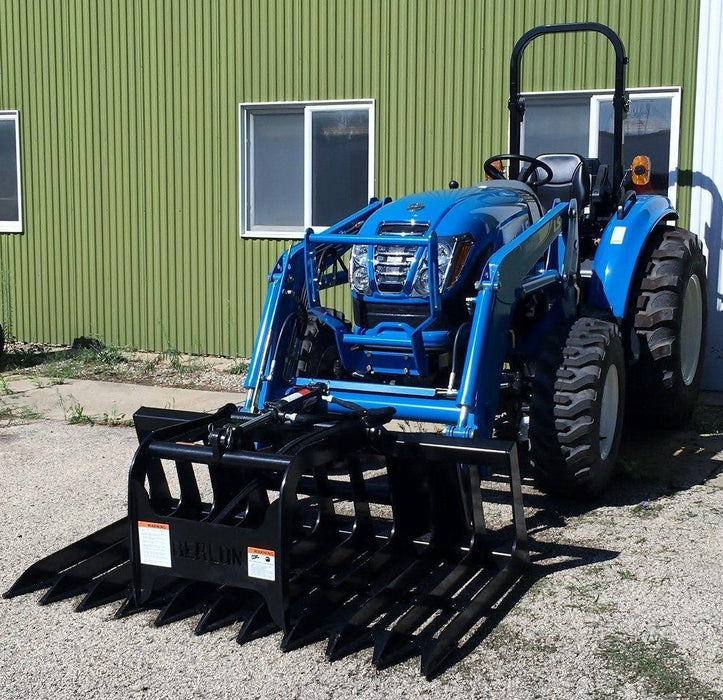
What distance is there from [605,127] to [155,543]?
5681 millimetres

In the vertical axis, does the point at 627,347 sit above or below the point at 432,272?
below

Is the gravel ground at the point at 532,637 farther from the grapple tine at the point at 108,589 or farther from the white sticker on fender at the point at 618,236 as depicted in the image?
the white sticker on fender at the point at 618,236

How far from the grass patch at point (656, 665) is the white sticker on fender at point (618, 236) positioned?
290 cm

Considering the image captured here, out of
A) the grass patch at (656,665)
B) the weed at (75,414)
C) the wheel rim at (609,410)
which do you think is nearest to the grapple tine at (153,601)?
the grass patch at (656,665)

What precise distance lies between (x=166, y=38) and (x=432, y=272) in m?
5.99

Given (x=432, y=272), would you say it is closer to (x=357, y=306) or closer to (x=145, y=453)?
(x=357, y=306)

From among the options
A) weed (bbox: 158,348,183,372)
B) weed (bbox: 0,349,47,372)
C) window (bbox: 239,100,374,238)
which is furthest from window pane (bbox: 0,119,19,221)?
window (bbox: 239,100,374,238)

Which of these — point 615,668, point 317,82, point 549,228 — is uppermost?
point 317,82

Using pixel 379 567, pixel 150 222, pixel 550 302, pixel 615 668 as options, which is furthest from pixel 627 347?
pixel 150 222

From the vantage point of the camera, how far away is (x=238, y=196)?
9.91 m

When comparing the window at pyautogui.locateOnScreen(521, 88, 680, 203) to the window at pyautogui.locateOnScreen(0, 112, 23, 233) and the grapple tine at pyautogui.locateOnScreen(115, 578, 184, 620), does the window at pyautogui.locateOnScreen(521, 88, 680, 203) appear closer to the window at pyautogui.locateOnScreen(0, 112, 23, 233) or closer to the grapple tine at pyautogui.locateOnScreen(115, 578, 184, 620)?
the grapple tine at pyautogui.locateOnScreen(115, 578, 184, 620)

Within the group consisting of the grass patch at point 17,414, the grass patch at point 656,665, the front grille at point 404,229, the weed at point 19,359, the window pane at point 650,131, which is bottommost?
the weed at point 19,359

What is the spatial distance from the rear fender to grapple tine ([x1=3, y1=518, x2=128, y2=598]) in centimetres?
297

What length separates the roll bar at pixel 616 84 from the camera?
21.4ft
